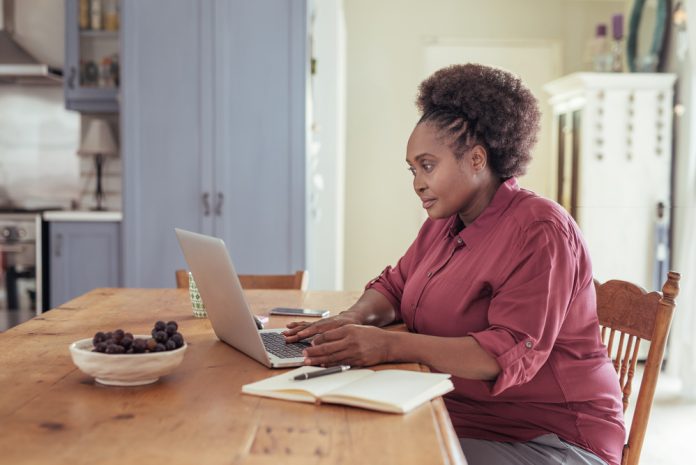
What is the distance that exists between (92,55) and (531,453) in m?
3.79

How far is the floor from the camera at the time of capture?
129 inches

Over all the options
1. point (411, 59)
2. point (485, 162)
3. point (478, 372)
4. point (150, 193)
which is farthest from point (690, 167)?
point (478, 372)

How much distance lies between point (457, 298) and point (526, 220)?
214 mm

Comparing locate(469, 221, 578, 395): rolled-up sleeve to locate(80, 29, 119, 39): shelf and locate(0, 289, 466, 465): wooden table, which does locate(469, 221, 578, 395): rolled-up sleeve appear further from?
locate(80, 29, 119, 39): shelf

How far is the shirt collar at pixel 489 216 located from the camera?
1.67 m

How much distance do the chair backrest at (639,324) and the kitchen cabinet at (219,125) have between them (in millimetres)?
2378

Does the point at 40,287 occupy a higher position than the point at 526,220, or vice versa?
the point at 526,220

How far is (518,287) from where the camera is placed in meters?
1.46

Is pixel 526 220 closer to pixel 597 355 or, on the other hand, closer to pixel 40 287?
pixel 597 355

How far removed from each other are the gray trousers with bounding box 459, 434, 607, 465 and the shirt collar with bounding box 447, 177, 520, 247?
16.2 inches

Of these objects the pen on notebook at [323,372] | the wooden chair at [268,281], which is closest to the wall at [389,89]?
the wooden chair at [268,281]

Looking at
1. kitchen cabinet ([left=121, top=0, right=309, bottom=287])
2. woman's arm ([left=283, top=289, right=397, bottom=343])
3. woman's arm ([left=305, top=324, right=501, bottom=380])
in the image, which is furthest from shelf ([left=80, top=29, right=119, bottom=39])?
woman's arm ([left=305, top=324, right=501, bottom=380])

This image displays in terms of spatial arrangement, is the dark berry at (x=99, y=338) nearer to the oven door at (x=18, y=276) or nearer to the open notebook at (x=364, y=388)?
the open notebook at (x=364, y=388)

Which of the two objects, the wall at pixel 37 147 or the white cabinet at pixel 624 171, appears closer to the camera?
the white cabinet at pixel 624 171
